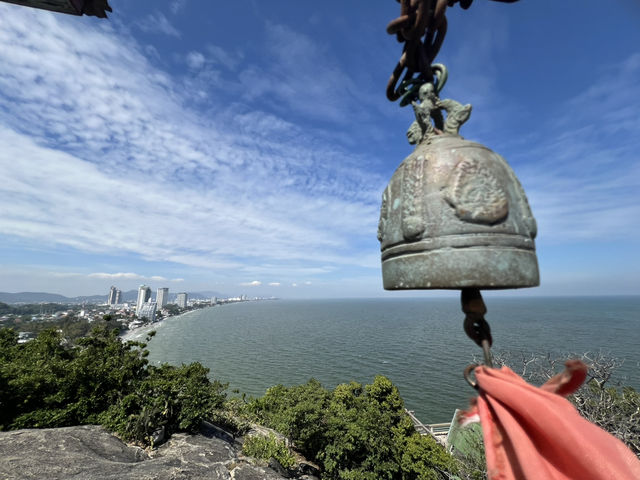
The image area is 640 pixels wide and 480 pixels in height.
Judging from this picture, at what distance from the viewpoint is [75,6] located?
14.6 feet

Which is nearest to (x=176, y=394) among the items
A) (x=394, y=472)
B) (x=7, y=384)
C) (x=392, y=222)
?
(x=7, y=384)

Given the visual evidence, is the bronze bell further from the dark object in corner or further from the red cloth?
the dark object in corner

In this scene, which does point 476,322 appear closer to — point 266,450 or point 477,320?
point 477,320

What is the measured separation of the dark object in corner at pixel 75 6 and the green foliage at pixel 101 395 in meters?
10.9

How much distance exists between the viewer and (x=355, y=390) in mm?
18516

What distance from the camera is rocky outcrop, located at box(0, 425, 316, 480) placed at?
6.21 metres

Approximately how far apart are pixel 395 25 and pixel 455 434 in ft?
63.6

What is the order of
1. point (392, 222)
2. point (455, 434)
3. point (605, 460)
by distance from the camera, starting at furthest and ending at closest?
point (455, 434) < point (392, 222) < point (605, 460)

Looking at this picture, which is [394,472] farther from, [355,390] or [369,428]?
[355,390]

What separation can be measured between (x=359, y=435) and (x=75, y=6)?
55.7ft

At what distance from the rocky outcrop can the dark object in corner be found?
834 cm

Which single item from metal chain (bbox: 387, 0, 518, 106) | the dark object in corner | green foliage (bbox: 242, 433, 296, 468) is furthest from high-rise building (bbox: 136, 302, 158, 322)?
metal chain (bbox: 387, 0, 518, 106)

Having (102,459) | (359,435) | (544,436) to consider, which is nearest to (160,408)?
(102,459)

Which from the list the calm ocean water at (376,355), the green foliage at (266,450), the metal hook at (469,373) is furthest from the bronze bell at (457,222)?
the calm ocean water at (376,355)
